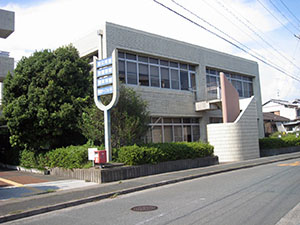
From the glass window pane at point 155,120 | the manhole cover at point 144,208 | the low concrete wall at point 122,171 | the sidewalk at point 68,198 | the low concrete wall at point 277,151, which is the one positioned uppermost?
the glass window pane at point 155,120

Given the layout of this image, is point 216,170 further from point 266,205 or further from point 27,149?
point 27,149

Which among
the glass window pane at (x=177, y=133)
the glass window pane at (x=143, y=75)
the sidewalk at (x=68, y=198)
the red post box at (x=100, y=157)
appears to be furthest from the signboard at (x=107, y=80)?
the glass window pane at (x=177, y=133)

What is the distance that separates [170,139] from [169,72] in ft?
17.0

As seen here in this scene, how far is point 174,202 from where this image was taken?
8.51 metres

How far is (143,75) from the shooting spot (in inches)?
867

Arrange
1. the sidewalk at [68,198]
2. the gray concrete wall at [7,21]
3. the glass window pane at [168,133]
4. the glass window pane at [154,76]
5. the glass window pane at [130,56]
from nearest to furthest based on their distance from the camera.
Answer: the sidewalk at [68,198] < the gray concrete wall at [7,21] < the glass window pane at [130,56] < the glass window pane at [154,76] < the glass window pane at [168,133]

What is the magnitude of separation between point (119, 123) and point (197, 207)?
826 cm

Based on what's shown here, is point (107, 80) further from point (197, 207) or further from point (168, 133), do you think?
point (168, 133)

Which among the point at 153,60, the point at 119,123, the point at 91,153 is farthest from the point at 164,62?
the point at 91,153

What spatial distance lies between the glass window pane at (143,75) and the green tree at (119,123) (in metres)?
6.17

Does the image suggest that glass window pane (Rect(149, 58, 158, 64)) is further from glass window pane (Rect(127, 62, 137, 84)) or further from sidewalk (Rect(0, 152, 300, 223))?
sidewalk (Rect(0, 152, 300, 223))

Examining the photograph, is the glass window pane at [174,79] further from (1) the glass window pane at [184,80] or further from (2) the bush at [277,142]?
(2) the bush at [277,142]

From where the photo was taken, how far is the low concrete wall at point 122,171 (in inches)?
503

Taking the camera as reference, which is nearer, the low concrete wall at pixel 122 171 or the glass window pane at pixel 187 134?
the low concrete wall at pixel 122 171
